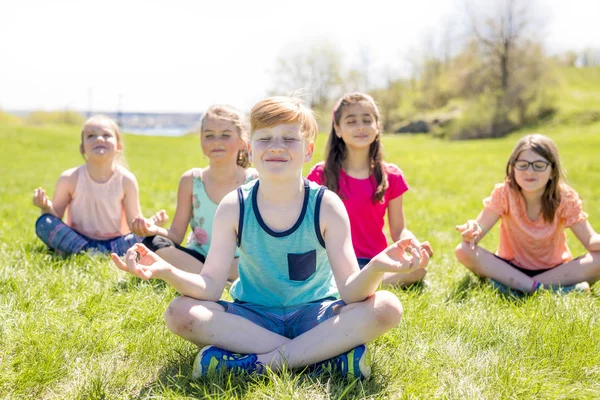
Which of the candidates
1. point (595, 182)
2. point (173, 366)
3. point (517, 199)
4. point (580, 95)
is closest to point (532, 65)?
point (580, 95)

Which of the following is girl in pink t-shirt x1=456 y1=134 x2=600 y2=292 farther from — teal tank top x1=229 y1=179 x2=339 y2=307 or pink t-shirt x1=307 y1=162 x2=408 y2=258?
teal tank top x1=229 y1=179 x2=339 y2=307

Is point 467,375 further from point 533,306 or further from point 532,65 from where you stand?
point 532,65

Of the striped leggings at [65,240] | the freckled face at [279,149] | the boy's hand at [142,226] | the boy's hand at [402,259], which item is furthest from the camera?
the striped leggings at [65,240]

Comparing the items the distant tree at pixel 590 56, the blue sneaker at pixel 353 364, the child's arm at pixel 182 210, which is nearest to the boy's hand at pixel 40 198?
the child's arm at pixel 182 210

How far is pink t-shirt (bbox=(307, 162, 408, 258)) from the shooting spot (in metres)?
4.24

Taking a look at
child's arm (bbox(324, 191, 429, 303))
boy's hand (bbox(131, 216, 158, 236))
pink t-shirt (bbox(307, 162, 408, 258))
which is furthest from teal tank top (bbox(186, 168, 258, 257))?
child's arm (bbox(324, 191, 429, 303))

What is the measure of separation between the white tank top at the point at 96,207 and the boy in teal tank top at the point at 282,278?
7.58 ft

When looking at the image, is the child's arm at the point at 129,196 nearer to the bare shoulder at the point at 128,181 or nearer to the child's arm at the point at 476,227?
the bare shoulder at the point at 128,181

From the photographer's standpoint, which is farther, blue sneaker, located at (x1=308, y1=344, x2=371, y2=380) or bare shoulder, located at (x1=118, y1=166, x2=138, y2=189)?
bare shoulder, located at (x1=118, y1=166, x2=138, y2=189)

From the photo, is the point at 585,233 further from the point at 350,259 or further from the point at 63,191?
the point at 63,191

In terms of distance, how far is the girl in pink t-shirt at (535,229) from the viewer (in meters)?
4.00

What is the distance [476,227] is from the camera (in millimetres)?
3951

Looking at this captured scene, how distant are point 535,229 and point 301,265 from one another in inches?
91.6

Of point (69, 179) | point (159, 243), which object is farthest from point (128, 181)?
point (159, 243)
